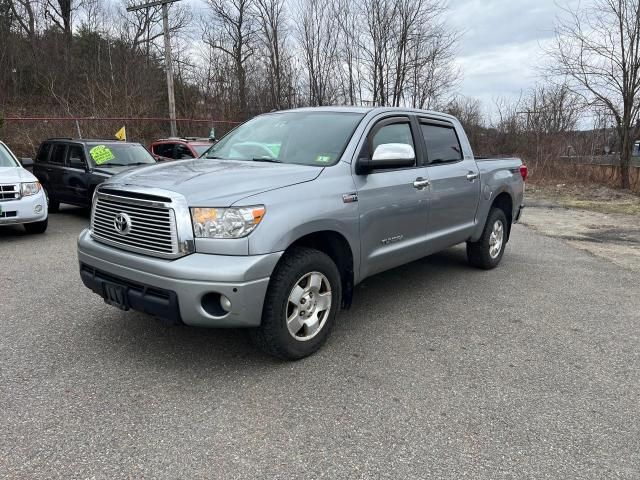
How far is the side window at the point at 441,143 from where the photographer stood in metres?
Answer: 4.91

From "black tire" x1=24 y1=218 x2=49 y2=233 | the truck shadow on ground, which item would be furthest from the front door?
"black tire" x1=24 y1=218 x2=49 y2=233

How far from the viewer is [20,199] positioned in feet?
23.9

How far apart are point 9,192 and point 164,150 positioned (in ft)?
19.1

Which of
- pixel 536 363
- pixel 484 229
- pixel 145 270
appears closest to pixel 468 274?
pixel 484 229

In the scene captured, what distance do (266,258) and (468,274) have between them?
364 cm

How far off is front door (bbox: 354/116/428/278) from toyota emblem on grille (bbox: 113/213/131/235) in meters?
1.67

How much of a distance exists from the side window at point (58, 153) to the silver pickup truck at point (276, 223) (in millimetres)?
6662

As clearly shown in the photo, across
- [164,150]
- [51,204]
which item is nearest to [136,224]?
[51,204]

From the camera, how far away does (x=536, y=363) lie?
3543mm

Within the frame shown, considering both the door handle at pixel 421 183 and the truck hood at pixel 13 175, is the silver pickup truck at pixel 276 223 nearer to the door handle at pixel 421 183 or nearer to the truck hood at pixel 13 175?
the door handle at pixel 421 183

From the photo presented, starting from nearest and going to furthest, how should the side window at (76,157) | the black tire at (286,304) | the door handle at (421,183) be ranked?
the black tire at (286,304)
the door handle at (421,183)
the side window at (76,157)

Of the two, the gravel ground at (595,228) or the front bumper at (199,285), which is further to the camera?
the gravel ground at (595,228)

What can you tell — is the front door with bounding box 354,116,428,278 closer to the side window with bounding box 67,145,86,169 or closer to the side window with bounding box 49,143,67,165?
the side window with bounding box 67,145,86,169

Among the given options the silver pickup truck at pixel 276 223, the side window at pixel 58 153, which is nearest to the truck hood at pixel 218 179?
the silver pickup truck at pixel 276 223
